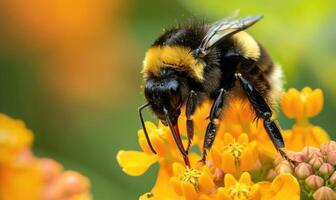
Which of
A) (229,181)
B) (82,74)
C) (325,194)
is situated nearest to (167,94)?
(229,181)

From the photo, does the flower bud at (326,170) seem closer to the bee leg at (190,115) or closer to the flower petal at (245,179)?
the flower petal at (245,179)

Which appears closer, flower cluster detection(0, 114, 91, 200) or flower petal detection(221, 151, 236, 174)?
flower petal detection(221, 151, 236, 174)

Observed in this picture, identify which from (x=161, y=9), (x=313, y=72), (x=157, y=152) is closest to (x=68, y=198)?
(x=157, y=152)

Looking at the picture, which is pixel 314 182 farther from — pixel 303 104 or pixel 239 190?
pixel 303 104

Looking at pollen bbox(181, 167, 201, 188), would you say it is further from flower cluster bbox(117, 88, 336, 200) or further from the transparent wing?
the transparent wing

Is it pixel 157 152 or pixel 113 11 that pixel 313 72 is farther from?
pixel 113 11

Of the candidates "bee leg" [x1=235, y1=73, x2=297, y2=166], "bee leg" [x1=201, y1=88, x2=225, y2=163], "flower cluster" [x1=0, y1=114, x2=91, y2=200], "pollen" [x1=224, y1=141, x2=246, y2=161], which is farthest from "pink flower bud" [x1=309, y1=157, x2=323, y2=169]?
"flower cluster" [x1=0, y1=114, x2=91, y2=200]

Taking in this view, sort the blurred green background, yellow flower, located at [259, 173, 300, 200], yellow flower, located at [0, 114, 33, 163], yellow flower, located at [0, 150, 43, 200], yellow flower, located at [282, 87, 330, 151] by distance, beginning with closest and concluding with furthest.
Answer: yellow flower, located at [259, 173, 300, 200] < yellow flower, located at [282, 87, 330, 151] < yellow flower, located at [0, 114, 33, 163] < yellow flower, located at [0, 150, 43, 200] < the blurred green background

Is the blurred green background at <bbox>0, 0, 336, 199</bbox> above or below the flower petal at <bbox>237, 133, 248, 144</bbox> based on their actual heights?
below
